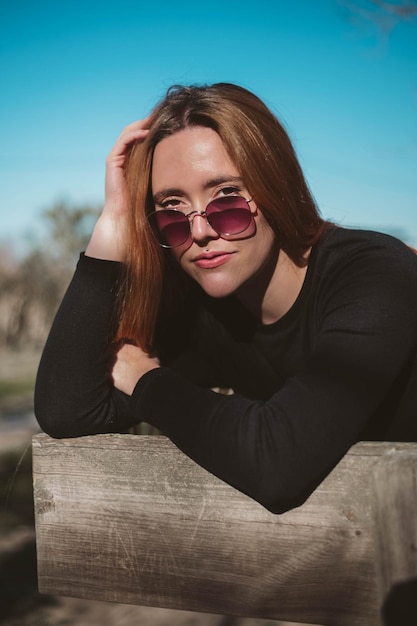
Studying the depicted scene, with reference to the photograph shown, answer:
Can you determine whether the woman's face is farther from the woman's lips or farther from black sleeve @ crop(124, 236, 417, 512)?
black sleeve @ crop(124, 236, 417, 512)

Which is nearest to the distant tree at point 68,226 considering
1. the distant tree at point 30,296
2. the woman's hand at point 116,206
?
the distant tree at point 30,296

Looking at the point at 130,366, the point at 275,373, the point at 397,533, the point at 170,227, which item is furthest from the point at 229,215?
the point at 397,533

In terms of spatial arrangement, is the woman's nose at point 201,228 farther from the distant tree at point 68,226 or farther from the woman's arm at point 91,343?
the distant tree at point 68,226

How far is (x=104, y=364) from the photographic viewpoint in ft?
6.82

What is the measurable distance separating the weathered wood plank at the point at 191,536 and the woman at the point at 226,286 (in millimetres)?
143

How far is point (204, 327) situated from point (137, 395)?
89 cm

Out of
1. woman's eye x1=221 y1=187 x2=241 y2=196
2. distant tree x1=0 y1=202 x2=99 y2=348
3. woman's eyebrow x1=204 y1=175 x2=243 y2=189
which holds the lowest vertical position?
distant tree x1=0 y1=202 x2=99 y2=348

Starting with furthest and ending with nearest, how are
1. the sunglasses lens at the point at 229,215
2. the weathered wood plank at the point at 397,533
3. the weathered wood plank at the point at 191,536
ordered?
1. the sunglasses lens at the point at 229,215
2. the weathered wood plank at the point at 191,536
3. the weathered wood plank at the point at 397,533

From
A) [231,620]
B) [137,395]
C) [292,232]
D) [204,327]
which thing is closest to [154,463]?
[137,395]

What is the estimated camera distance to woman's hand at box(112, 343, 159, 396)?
199 centimetres

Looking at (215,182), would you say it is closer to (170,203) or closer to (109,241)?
(170,203)

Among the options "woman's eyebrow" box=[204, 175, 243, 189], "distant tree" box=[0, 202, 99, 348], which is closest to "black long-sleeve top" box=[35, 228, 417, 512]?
"woman's eyebrow" box=[204, 175, 243, 189]

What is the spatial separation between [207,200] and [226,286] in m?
0.29

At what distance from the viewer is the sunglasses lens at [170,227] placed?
2.08 meters
